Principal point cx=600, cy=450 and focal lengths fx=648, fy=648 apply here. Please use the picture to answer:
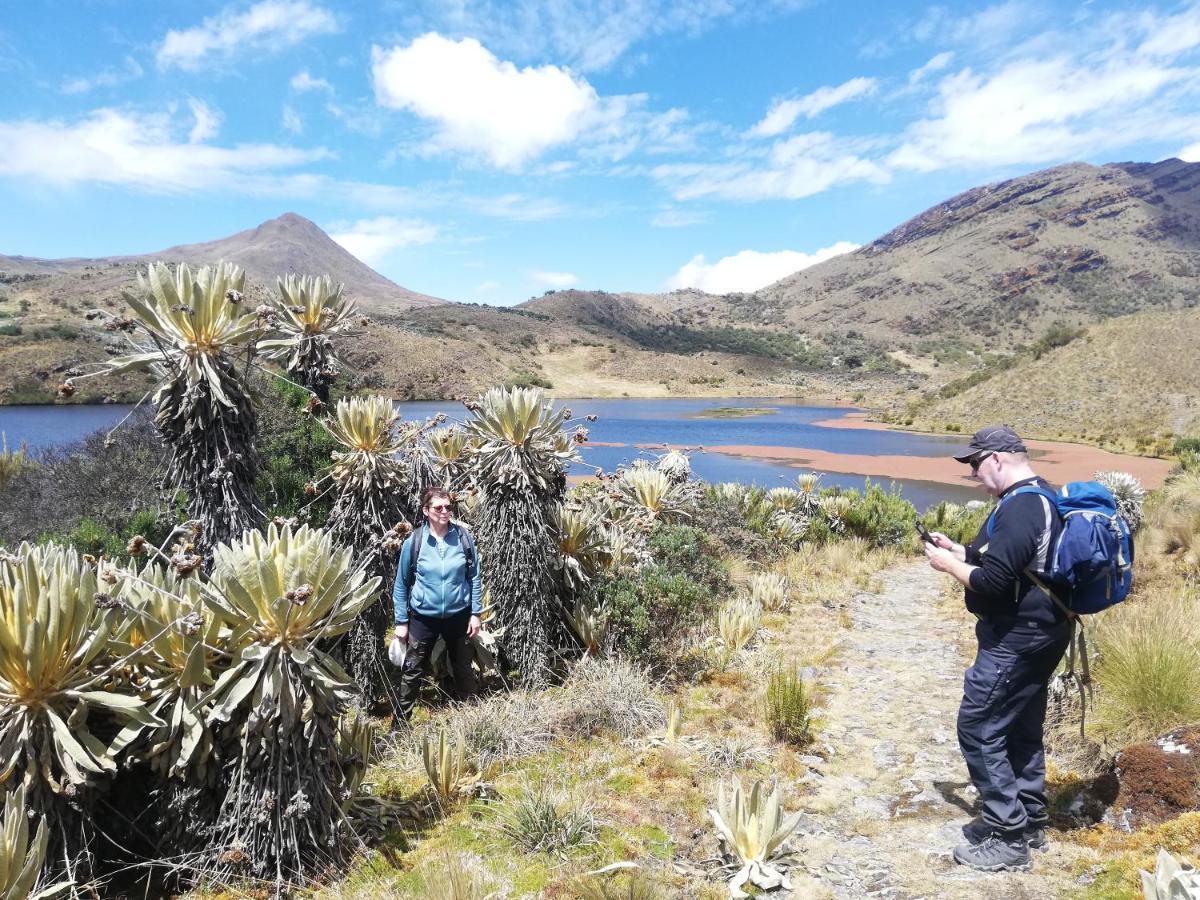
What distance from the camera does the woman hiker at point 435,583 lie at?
4.21 metres

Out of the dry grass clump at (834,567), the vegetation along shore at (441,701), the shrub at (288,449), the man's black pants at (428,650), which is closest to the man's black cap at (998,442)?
the vegetation along shore at (441,701)

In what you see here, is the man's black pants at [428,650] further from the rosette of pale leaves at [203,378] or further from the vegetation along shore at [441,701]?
the rosette of pale leaves at [203,378]

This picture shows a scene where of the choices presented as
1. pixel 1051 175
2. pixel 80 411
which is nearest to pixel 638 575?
pixel 80 411

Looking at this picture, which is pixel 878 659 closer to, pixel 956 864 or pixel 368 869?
pixel 956 864

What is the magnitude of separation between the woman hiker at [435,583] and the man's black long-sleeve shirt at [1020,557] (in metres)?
2.91

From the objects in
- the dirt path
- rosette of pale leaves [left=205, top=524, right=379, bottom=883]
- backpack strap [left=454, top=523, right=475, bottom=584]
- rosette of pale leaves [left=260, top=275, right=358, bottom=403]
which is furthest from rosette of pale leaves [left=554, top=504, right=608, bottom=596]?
rosette of pale leaves [left=205, top=524, right=379, bottom=883]

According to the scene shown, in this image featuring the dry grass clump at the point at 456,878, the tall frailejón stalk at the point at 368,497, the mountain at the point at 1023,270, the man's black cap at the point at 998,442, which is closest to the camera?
the dry grass clump at the point at 456,878

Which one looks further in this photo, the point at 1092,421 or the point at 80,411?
the point at 1092,421

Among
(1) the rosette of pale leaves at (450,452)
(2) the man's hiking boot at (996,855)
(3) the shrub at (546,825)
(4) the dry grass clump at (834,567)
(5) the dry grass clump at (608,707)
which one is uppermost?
(1) the rosette of pale leaves at (450,452)

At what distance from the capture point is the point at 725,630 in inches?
242

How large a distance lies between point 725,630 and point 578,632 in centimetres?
149

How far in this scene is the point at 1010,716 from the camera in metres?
2.82

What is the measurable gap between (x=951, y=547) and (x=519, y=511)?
3.07 meters

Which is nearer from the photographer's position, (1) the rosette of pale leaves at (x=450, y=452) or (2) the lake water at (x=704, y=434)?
(1) the rosette of pale leaves at (x=450, y=452)
